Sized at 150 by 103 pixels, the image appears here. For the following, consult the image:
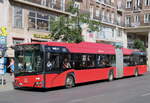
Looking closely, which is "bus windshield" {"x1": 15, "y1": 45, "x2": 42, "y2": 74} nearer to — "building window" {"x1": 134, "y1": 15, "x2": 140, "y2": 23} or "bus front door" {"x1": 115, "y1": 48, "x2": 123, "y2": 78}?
"bus front door" {"x1": 115, "y1": 48, "x2": 123, "y2": 78}

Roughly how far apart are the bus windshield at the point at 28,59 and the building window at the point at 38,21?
15732mm

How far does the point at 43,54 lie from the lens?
1479 centimetres

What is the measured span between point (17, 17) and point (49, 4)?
208 inches

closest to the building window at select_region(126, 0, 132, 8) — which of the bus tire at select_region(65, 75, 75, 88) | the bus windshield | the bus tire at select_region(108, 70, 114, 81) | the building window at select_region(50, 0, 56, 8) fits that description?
the building window at select_region(50, 0, 56, 8)

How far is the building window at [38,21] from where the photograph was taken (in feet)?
102

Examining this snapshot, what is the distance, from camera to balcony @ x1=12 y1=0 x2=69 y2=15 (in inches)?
1198

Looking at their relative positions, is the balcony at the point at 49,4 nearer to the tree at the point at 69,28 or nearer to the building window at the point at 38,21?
the building window at the point at 38,21

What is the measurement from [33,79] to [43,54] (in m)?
1.41

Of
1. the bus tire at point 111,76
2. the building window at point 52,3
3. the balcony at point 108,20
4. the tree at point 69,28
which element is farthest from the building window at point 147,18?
the bus tire at point 111,76

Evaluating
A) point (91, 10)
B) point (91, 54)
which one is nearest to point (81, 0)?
point (91, 10)

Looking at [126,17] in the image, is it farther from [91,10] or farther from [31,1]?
Answer: [31,1]

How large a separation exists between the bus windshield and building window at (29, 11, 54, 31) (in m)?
15.7

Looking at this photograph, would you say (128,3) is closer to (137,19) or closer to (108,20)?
(137,19)

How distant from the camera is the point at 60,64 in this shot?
52.3ft
